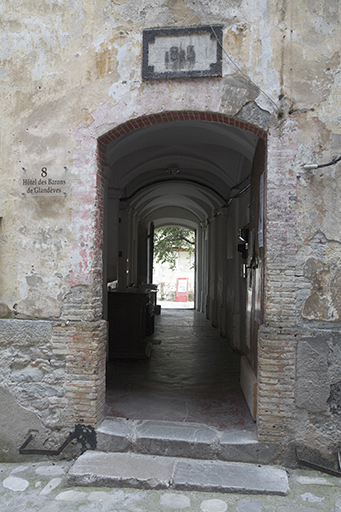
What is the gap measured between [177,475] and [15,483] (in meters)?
1.51

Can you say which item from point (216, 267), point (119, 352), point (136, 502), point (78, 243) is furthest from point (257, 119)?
point (216, 267)

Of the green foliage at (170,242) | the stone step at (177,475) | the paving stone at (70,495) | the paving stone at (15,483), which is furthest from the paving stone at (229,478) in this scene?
the green foliage at (170,242)

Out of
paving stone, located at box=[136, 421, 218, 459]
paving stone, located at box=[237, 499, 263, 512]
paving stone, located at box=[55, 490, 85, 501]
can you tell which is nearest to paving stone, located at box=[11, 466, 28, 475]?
paving stone, located at box=[55, 490, 85, 501]

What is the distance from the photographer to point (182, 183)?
34.7ft

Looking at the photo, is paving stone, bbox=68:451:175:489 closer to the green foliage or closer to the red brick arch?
the red brick arch

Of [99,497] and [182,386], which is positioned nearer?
[99,497]

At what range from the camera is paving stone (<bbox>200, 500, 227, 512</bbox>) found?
3.36 meters

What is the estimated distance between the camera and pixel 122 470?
3830 mm

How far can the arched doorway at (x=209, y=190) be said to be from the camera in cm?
510

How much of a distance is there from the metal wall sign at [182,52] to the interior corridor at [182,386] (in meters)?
3.73

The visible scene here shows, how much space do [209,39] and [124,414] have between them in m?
4.18

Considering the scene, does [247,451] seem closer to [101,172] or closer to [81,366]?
[81,366]

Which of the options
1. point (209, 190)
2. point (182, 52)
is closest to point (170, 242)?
point (209, 190)

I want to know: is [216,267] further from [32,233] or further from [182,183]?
[32,233]
